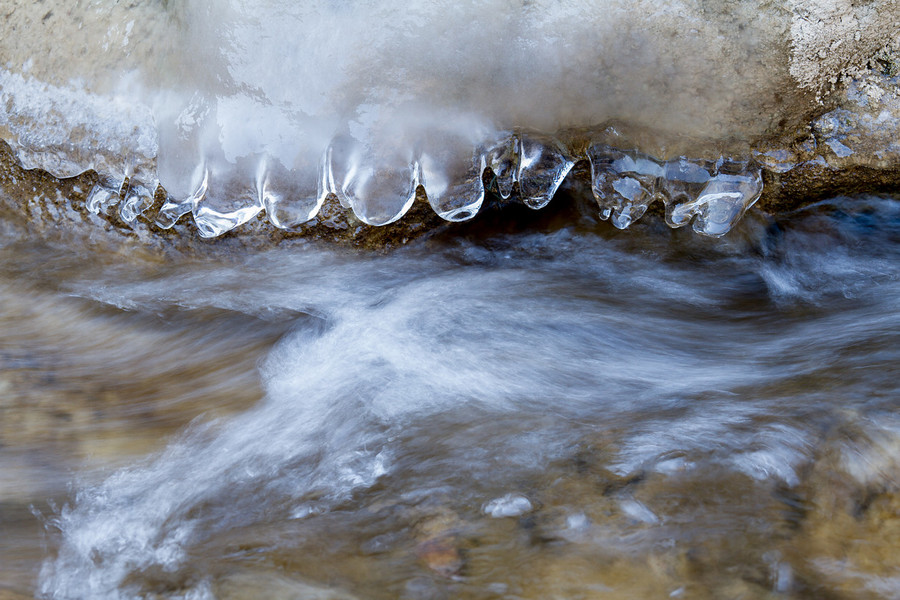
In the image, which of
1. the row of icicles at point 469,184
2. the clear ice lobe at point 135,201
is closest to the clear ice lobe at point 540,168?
the row of icicles at point 469,184

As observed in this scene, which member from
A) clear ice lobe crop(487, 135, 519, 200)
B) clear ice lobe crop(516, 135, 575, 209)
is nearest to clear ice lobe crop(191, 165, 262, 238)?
clear ice lobe crop(487, 135, 519, 200)

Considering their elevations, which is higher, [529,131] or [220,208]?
[529,131]

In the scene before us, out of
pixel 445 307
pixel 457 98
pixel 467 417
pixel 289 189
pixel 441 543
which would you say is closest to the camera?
pixel 441 543

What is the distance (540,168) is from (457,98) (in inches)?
17.7

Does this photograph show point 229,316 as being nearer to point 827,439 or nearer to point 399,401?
point 399,401

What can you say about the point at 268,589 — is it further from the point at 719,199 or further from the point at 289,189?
the point at 719,199

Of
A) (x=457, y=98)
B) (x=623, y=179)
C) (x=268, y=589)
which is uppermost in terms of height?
(x=457, y=98)

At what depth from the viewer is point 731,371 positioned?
2.50 meters

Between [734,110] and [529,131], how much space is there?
2.61ft

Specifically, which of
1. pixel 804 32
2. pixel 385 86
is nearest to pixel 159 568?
pixel 385 86

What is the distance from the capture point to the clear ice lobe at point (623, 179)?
262 centimetres

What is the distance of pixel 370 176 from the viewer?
260cm

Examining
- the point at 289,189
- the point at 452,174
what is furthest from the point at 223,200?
the point at 452,174

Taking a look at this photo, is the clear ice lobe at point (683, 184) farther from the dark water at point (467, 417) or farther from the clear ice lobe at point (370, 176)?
the clear ice lobe at point (370, 176)
